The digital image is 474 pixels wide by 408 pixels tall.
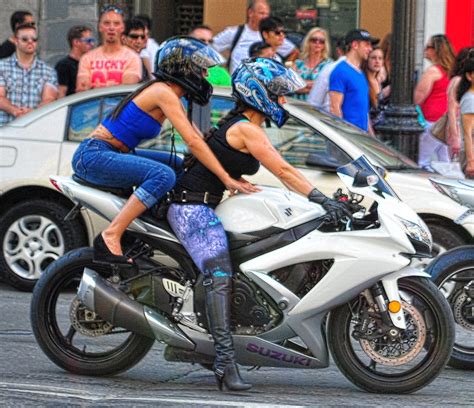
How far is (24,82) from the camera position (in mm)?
12695

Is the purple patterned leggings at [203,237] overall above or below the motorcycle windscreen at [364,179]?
below

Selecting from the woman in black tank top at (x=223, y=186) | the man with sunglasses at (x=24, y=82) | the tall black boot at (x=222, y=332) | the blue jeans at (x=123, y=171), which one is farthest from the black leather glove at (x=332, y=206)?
the man with sunglasses at (x=24, y=82)

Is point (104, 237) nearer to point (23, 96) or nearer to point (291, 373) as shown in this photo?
point (291, 373)

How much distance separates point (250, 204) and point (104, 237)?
0.75 metres

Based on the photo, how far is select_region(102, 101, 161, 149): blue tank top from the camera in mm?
7652

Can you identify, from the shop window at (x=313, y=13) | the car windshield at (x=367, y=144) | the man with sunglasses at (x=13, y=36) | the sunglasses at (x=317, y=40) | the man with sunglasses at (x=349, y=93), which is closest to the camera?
the car windshield at (x=367, y=144)

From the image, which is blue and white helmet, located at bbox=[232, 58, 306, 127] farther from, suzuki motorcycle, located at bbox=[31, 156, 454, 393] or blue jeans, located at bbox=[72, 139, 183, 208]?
blue jeans, located at bbox=[72, 139, 183, 208]

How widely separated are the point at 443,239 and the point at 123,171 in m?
3.77

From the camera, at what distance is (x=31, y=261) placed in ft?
35.9

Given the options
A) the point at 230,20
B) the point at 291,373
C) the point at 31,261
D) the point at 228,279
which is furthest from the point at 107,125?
the point at 230,20

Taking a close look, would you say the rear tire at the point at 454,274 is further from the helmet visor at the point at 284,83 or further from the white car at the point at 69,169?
the white car at the point at 69,169

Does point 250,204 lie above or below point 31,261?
above

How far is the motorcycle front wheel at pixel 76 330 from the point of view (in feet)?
24.9

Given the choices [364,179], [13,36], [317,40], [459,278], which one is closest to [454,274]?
[459,278]
